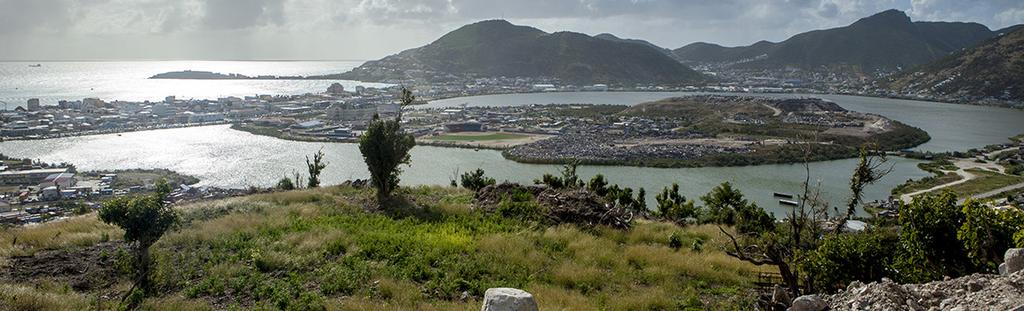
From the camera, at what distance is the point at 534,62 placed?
15312cm

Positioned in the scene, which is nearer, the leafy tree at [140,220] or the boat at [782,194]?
the leafy tree at [140,220]

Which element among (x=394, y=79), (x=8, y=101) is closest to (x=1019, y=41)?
(x=394, y=79)

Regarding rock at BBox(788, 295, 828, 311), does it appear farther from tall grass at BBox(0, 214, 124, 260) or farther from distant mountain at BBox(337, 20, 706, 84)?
distant mountain at BBox(337, 20, 706, 84)

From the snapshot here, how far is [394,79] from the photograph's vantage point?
14650cm

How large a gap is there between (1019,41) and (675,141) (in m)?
91.6

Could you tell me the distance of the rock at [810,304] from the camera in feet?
19.6

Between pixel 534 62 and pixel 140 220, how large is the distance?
148 meters

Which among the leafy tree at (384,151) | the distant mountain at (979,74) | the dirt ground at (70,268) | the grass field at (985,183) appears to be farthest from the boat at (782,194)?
the distant mountain at (979,74)

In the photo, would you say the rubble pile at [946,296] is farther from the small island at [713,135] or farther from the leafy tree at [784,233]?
the small island at [713,135]

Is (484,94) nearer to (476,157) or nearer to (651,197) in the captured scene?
(476,157)

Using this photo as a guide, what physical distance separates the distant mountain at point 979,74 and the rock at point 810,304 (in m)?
113

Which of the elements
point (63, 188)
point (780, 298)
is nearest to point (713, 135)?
point (63, 188)

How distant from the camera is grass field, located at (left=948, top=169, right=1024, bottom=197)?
34938 millimetres

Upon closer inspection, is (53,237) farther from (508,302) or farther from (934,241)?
(934,241)
